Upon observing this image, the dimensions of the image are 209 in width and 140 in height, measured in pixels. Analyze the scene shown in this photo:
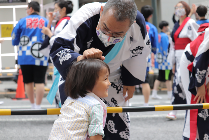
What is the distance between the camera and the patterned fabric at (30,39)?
14.9 ft

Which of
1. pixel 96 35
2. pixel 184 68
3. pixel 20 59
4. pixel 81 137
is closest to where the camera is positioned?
pixel 81 137

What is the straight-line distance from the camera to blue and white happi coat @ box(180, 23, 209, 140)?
88.8 inches

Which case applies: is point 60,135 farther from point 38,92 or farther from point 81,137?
point 38,92

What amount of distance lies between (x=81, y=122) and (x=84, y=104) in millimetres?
91

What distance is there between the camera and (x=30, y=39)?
4590mm

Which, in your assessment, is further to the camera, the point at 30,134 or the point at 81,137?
the point at 30,134

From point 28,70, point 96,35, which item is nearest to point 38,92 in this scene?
point 28,70

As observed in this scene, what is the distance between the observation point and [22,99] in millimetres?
6699

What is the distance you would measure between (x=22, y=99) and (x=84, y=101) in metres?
5.63

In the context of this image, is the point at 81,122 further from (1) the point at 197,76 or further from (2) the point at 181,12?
(2) the point at 181,12

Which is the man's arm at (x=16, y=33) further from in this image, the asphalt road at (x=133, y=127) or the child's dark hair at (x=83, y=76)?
the child's dark hair at (x=83, y=76)

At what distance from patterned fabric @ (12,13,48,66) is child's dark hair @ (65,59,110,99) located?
319 centimetres

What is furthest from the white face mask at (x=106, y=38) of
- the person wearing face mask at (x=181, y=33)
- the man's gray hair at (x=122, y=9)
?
the person wearing face mask at (x=181, y=33)

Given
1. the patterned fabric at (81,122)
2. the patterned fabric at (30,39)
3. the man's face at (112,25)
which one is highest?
the man's face at (112,25)
